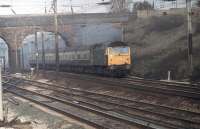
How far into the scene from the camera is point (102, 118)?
606 inches

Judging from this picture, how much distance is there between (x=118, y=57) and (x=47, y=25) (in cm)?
2555

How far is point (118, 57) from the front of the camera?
1324 inches

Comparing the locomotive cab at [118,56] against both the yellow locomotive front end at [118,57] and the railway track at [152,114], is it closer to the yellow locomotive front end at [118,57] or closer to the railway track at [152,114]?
the yellow locomotive front end at [118,57]

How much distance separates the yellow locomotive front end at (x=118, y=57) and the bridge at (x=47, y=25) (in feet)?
79.5

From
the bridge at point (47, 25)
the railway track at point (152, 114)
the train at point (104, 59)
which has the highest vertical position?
the bridge at point (47, 25)

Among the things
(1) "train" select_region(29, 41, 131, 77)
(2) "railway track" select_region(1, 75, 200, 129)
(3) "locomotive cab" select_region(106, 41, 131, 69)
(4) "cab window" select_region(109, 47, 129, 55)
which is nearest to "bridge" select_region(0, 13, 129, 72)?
(1) "train" select_region(29, 41, 131, 77)

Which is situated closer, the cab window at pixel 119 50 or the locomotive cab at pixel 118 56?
the locomotive cab at pixel 118 56

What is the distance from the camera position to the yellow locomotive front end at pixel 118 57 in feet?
109

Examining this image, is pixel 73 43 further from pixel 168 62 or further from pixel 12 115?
pixel 12 115

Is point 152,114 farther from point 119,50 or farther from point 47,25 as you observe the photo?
point 47,25

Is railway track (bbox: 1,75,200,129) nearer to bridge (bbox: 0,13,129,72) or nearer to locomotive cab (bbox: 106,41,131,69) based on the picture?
locomotive cab (bbox: 106,41,131,69)

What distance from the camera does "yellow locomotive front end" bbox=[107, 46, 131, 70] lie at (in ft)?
Result: 109

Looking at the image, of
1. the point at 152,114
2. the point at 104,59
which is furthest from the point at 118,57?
the point at 152,114

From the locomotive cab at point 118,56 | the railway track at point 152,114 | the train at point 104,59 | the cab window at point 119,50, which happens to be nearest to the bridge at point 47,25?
the train at point 104,59
